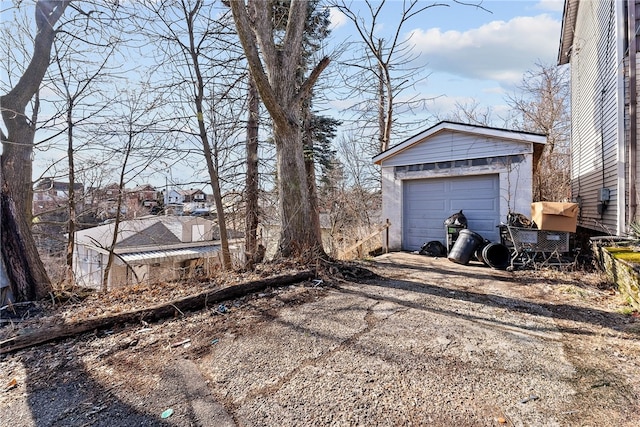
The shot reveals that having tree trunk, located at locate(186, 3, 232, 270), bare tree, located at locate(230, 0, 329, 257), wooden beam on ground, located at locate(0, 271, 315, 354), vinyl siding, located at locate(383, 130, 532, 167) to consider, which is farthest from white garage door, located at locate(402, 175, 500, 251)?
wooden beam on ground, located at locate(0, 271, 315, 354)

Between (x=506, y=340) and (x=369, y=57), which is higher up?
(x=369, y=57)

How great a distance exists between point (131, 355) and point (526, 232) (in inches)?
253

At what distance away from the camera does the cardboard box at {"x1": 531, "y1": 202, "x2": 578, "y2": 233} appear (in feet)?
18.5

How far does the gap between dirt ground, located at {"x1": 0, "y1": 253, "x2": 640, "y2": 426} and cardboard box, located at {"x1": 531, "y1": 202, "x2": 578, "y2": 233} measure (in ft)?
6.88

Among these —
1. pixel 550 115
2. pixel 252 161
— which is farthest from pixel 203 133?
pixel 550 115

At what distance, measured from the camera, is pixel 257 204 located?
27.8 ft

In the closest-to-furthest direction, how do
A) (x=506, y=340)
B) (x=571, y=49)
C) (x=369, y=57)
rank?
(x=506, y=340) < (x=571, y=49) < (x=369, y=57)

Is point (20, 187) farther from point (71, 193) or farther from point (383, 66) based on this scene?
point (383, 66)

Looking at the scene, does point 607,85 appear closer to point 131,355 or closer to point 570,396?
point 570,396

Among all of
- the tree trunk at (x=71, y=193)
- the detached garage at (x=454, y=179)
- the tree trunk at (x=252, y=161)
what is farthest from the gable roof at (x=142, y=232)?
the detached garage at (x=454, y=179)

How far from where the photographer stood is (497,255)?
20.9 feet

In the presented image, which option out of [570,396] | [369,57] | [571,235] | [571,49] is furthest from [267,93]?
[571,49]

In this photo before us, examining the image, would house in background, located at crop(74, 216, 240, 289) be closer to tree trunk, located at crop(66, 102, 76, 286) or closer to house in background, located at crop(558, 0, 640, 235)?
tree trunk, located at crop(66, 102, 76, 286)

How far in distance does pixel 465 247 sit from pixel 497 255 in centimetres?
62
